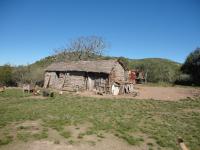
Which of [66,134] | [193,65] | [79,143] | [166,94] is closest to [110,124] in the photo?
[66,134]

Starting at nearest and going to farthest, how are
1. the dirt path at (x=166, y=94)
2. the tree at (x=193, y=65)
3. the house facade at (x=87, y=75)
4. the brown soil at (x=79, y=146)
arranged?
the brown soil at (x=79, y=146) < the dirt path at (x=166, y=94) < the house facade at (x=87, y=75) < the tree at (x=193, y=65)

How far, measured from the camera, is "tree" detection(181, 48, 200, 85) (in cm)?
5261

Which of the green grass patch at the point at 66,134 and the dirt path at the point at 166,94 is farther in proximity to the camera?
the dirt path at the point at 166,94

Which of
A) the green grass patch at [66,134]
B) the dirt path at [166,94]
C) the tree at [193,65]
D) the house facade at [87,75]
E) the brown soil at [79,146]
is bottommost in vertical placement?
the brown soil at [79,146]

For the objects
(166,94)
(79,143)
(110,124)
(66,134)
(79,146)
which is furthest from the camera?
(166,94)

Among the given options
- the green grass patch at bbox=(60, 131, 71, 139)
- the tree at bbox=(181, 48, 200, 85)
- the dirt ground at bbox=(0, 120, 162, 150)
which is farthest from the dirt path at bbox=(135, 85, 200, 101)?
the tree at bbox=(181, 48, 200, 85)

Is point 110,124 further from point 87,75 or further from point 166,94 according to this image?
point 87,75

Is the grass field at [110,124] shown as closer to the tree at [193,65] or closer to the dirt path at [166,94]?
the dirt path at [166,94]

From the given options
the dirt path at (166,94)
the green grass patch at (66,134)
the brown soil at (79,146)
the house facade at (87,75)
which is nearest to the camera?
the brown soil at (79,146)

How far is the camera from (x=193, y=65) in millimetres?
54344

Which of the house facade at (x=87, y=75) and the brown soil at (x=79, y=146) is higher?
the house facade at (x=87, y=75)

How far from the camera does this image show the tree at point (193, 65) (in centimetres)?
5261

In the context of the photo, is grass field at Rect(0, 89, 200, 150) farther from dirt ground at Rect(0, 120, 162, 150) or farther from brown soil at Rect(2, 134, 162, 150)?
brown soil at Rect(2, 134, 162, 150)

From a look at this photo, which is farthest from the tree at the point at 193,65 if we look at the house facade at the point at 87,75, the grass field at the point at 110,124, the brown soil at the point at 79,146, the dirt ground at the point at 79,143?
the brown soil at the point at 79,146
